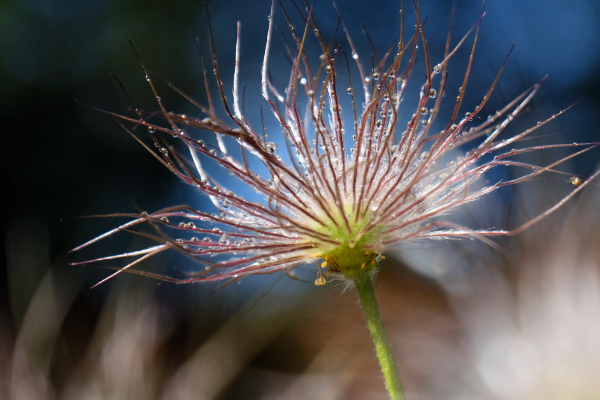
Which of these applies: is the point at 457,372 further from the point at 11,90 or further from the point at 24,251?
the point at 11,90

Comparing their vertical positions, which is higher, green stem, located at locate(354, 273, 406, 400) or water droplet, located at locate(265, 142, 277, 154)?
water droplet, located at locate(265, 142, 277, 154)

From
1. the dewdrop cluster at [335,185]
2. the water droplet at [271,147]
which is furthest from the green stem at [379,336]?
the water droplet at [271,147]

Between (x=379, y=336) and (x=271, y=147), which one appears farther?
(x=271, y=147)

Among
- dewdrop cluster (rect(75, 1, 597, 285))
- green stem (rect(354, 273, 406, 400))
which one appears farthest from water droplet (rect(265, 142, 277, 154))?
green stem (rect(354, 273, 406, 400))

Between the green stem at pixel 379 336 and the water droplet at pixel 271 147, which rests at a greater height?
the water droplet at pixel 271 147

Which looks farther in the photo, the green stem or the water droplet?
the water droplet

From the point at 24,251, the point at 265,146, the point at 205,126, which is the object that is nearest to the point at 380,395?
the point at 265,146

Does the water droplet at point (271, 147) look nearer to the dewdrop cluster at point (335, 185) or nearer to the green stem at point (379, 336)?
the dewdrop cluster at point (335, 185)

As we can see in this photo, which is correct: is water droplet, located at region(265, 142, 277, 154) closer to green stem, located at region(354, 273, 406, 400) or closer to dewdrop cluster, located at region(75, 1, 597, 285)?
dewdrop cluster, located at region(75, 1, 597, 285)

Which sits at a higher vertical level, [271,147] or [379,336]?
[271,147]
